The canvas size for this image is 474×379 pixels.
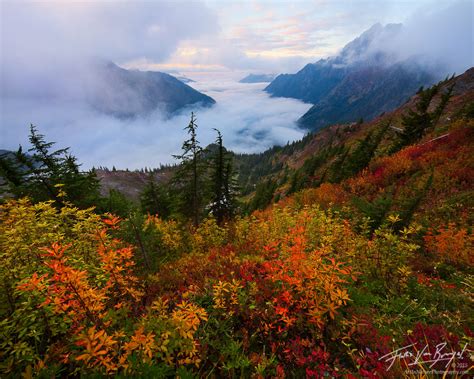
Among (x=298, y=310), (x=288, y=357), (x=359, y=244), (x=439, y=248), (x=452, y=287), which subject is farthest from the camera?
(x=439, y=248)

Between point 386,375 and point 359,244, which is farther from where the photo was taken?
point 359,244

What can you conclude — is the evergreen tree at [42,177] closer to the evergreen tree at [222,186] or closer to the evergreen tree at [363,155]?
the evergreen tree at [222,186]

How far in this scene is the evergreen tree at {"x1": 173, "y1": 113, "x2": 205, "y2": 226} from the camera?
18.7 meters

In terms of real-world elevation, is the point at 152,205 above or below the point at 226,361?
below

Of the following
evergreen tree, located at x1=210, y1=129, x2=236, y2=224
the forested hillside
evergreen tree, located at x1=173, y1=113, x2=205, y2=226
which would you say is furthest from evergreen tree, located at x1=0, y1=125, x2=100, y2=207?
the forested hillside

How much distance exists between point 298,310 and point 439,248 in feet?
26.9

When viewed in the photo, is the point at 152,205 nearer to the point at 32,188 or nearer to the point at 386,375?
the point at 32,188

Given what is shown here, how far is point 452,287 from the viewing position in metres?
6.74

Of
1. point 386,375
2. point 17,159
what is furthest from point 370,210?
point 17,159
